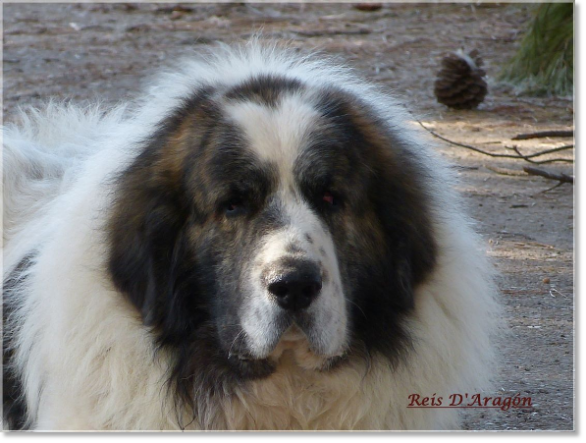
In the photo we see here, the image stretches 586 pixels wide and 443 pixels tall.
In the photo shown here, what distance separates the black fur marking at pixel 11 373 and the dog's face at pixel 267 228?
0.62 meters

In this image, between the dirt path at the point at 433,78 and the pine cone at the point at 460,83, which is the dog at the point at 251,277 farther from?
the pine cone at the point at 460,83

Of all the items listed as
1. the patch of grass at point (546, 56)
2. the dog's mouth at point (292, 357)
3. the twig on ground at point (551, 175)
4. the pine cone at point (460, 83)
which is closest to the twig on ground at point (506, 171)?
the twig on ground at point (551, 175)

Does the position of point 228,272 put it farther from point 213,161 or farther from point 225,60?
point 225,60

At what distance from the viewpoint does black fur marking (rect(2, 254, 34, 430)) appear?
11.7 ft

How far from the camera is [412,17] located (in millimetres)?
10109

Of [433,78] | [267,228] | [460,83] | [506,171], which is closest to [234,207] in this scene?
[267,228]

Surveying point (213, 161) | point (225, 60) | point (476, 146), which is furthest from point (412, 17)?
point (213, 161)

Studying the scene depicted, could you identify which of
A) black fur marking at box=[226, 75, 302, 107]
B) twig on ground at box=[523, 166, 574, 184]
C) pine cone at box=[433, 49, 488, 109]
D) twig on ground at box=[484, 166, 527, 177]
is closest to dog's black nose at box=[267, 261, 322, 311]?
black fur marking at box=[226, 75, 302, 107]

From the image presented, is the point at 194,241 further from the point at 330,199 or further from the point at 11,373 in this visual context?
the point at 11,373

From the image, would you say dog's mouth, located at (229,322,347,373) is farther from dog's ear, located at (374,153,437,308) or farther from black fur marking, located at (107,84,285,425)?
dog's ear, located at (374,153,437,308)

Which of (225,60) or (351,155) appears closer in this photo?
(351,155)

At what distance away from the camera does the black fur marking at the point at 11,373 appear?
3574 mm

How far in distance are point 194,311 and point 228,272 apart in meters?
0.27

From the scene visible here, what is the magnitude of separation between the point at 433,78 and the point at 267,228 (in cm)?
609
